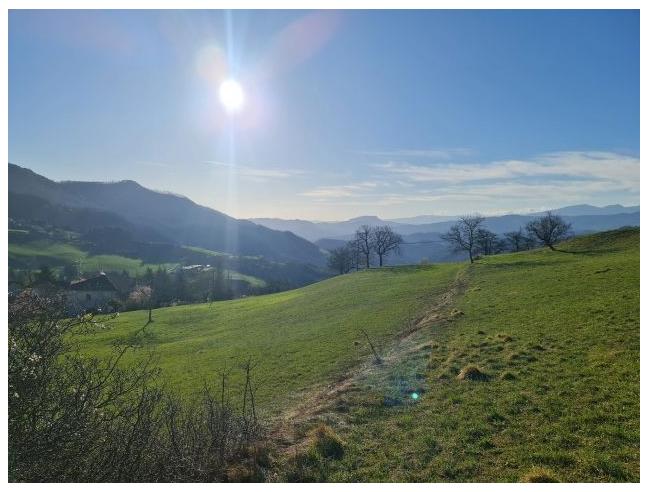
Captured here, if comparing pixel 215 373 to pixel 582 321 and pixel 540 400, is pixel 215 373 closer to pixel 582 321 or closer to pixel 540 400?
pixel 540 400

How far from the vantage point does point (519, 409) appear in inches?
538

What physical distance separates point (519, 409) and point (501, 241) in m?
112

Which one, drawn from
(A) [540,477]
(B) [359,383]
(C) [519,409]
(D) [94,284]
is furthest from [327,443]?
(D) [94,284]

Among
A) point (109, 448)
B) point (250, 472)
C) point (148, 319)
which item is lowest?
point (148, 319)

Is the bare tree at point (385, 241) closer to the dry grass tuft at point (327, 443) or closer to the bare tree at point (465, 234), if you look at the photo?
the bare tree at point (465, 234)

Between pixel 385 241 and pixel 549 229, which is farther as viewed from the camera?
pixel 385 241

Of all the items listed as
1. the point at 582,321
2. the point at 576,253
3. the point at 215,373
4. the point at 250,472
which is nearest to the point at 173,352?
the point at 215,373

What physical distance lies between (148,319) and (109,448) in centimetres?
5895

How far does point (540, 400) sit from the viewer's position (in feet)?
46.1

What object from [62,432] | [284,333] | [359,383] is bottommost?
[284,333]

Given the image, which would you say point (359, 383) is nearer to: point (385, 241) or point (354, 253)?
point (385, 241)

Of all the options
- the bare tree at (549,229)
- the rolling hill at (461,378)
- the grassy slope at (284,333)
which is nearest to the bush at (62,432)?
the rolling hill at (461,378)

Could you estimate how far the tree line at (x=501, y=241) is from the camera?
7044 centimetres

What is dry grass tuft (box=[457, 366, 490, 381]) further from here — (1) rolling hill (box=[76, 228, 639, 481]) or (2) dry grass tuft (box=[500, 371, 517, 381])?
Result: (2) dry grass tuft (box=[500, 371, 517, 381])
